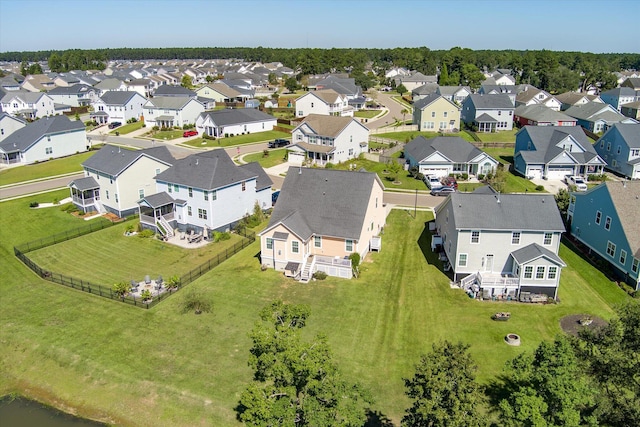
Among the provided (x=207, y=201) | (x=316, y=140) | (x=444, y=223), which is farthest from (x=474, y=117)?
(x=207, y=201)

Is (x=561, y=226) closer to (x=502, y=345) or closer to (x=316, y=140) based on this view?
(x=502, y=345)

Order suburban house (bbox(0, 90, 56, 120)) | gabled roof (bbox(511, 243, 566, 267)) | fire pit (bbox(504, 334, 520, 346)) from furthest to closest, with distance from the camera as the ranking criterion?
1. suburban house (bbox(0, 90, 56, 120))
2. gabled roof (bbox(511, 243, 566, 267))
3. fire pit (bbox(504, 334, 520, 346))

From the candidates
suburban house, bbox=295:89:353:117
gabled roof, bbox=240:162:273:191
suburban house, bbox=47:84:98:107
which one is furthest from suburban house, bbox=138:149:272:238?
suburban house, bbox=47:84:98:107

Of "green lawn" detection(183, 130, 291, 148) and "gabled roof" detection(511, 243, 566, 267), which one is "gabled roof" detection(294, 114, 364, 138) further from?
"gabled roof" detection(511, 243, 566, 267)

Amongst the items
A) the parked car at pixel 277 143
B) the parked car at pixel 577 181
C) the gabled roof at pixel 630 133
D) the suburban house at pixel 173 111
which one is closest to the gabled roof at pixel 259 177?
the parked car at pixel 277 143

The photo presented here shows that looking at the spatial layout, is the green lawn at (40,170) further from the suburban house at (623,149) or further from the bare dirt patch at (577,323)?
the suburban house at (623,149)

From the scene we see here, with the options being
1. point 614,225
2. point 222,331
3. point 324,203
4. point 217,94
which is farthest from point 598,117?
point 222,331

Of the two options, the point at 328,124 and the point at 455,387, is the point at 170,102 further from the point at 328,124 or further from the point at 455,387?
the point at 455,387
